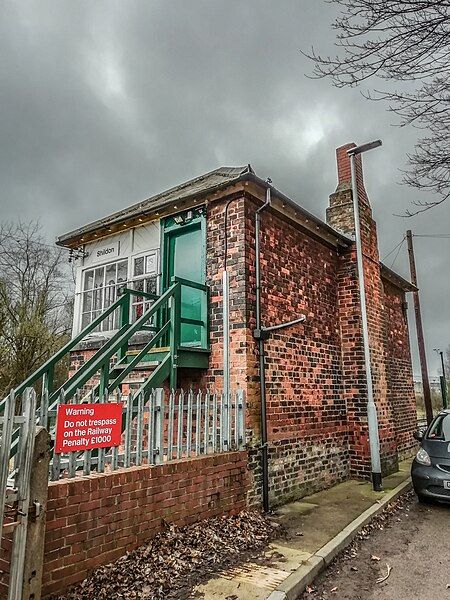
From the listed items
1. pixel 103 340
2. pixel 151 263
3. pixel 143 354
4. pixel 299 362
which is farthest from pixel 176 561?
pixel 151 263

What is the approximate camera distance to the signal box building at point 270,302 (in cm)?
681

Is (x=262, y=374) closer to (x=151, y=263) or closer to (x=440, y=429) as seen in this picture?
(x=151, y=263)

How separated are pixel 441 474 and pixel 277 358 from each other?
3.04 metres

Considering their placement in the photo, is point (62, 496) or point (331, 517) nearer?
point (62, 496)

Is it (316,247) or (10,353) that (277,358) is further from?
(10,353)

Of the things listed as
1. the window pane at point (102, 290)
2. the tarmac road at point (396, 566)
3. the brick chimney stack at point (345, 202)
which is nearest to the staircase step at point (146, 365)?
the window pane at point (102, 290)

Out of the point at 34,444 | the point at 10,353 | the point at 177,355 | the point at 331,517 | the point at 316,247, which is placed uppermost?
the point at 316,247

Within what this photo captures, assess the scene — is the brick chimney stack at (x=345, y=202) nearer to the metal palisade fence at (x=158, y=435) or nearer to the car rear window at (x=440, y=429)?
the car rear window at (x=440, y=429)

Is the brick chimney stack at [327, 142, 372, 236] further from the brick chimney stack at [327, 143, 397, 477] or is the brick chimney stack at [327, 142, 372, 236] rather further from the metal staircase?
the metal staircase

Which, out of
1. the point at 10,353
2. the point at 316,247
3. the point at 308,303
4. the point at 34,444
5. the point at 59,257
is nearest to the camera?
the point at 34,444

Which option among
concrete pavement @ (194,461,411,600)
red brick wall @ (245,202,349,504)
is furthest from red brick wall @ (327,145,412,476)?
concrete pavement @ (194,461,411,600)

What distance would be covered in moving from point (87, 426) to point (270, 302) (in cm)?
399

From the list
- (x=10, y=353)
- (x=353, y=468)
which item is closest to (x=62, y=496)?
(x=353, y=468)

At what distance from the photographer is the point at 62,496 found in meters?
3.67
